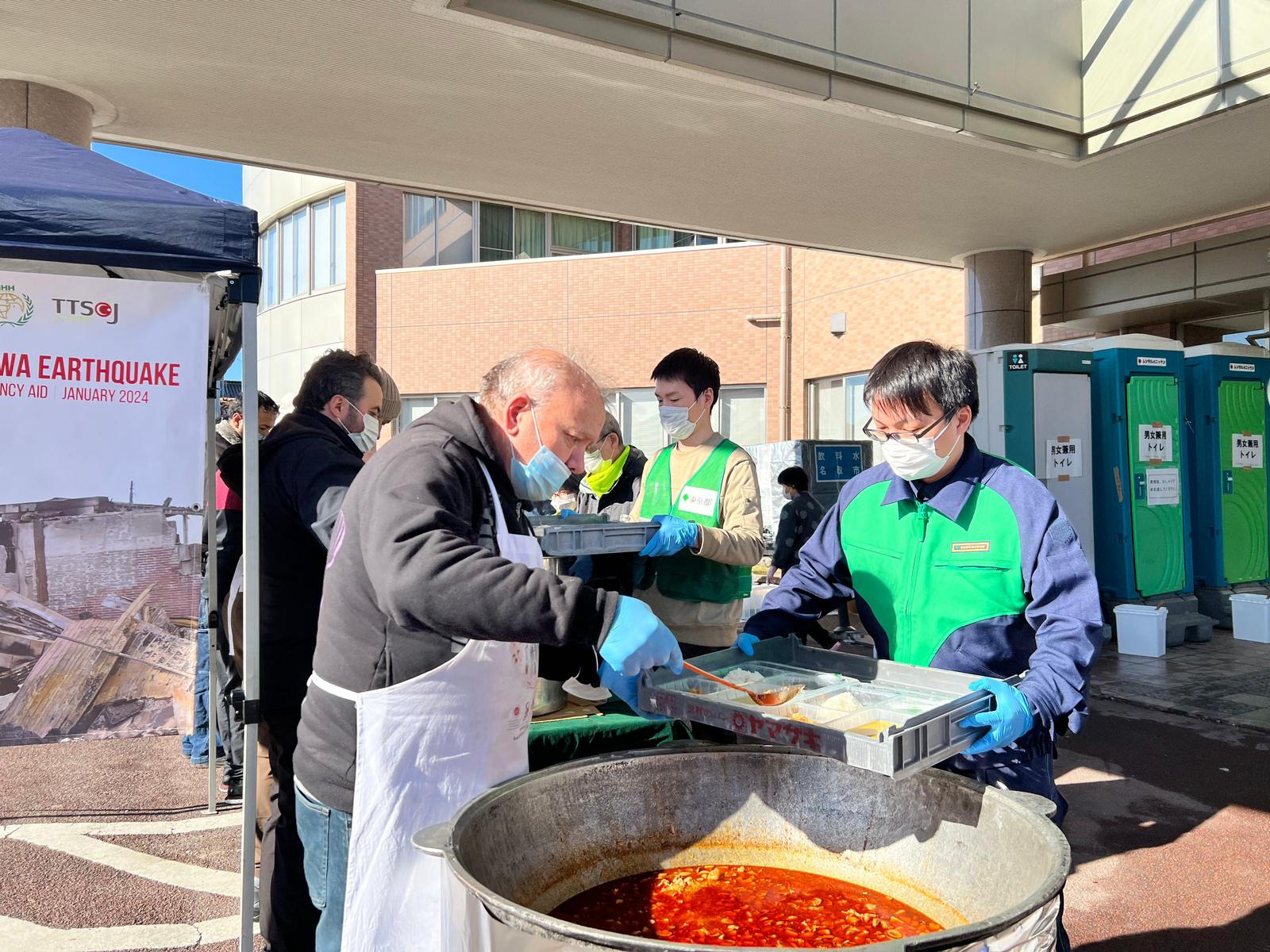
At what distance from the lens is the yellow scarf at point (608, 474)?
19.7 ft

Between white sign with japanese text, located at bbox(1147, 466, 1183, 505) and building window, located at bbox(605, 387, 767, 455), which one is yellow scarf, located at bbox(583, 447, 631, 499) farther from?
building window, located at bbox(605, 387, 767, 455)

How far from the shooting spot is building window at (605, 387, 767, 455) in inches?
720

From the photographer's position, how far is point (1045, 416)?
325 inches

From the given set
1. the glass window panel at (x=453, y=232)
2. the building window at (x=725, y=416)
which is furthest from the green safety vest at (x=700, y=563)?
the glass window panel at (x=453, y=232)

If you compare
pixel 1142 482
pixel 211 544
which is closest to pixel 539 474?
pixel 211 544

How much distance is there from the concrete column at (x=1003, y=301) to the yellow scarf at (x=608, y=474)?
544 centimetres

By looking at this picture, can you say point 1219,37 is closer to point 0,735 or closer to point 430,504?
point 430,504

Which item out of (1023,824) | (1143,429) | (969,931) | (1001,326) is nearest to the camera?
(969,931)

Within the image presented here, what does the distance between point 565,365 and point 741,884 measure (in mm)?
1112

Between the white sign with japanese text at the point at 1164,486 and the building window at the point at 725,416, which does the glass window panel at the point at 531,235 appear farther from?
the white sign with japanese text at the point at 1164,486

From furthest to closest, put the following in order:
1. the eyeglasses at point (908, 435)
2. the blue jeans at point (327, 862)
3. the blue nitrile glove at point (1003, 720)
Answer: the eyeglasses at point (908, 435) < the blue jeans at point (327, 862) < the blue nitrile glove at point (1003, 720)

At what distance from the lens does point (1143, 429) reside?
8.52 meters

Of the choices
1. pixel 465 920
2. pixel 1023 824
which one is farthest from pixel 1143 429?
pixel 465 920

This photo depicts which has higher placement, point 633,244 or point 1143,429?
point 633,244
